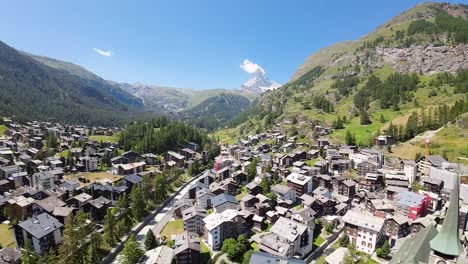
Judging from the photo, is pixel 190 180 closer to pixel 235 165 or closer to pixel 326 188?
pixel 235 165

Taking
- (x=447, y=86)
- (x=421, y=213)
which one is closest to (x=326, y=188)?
(x=421, y=213)

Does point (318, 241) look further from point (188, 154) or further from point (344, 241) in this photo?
point (188, 154)

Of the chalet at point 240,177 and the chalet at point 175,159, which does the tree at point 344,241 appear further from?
the chalet at point 175,159

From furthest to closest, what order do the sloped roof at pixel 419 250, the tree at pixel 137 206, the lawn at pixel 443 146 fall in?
the lawn at pixel 443 146, the tree at pixel 137 206, the sloped roof at pixel 419 250

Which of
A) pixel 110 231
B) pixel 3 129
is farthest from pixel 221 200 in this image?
pixel 3 129

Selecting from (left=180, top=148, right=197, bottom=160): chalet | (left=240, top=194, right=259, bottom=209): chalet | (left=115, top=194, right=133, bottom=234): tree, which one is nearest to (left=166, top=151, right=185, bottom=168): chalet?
(left=180, top=148, right=197, bottom=160): chalet

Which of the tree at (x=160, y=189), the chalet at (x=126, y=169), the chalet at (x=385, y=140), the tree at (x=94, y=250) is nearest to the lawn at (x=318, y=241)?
the tree at (x=94, y=250)
